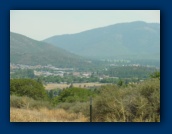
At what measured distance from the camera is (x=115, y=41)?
324 inches

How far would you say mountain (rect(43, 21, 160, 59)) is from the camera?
313 inches

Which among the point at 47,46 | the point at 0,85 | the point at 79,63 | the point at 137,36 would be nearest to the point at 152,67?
the point at 137,36

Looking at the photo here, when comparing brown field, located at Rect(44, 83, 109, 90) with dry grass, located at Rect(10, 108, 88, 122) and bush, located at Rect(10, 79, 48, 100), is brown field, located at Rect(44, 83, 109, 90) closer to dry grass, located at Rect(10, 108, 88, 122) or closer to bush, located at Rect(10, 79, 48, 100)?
bush, located at Rect(10, 79, 48, 100)

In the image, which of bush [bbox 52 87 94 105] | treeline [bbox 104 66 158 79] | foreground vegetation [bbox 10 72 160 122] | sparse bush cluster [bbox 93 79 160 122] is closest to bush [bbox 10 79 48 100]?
foreground vegetation [bbox 10 72 160 122]

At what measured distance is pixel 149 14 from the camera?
25.5ft

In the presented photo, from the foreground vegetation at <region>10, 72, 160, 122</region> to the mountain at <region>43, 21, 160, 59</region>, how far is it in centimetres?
51

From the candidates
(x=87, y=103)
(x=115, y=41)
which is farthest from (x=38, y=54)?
(x=115, y=41)

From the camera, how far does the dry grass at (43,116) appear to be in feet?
25.5

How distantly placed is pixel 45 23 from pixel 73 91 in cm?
111

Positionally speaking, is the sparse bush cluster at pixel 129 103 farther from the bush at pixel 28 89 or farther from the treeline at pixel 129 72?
the bush at pixel 28 89

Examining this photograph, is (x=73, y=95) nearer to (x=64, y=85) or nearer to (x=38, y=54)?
(x=64, y=85)

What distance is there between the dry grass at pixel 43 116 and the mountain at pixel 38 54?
71 centimetres

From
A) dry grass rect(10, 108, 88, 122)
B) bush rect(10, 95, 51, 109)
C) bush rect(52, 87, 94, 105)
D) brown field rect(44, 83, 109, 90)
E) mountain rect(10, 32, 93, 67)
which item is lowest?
dry grass rect(10, 108, 88, 122)

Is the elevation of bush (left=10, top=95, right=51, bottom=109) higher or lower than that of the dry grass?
higher
